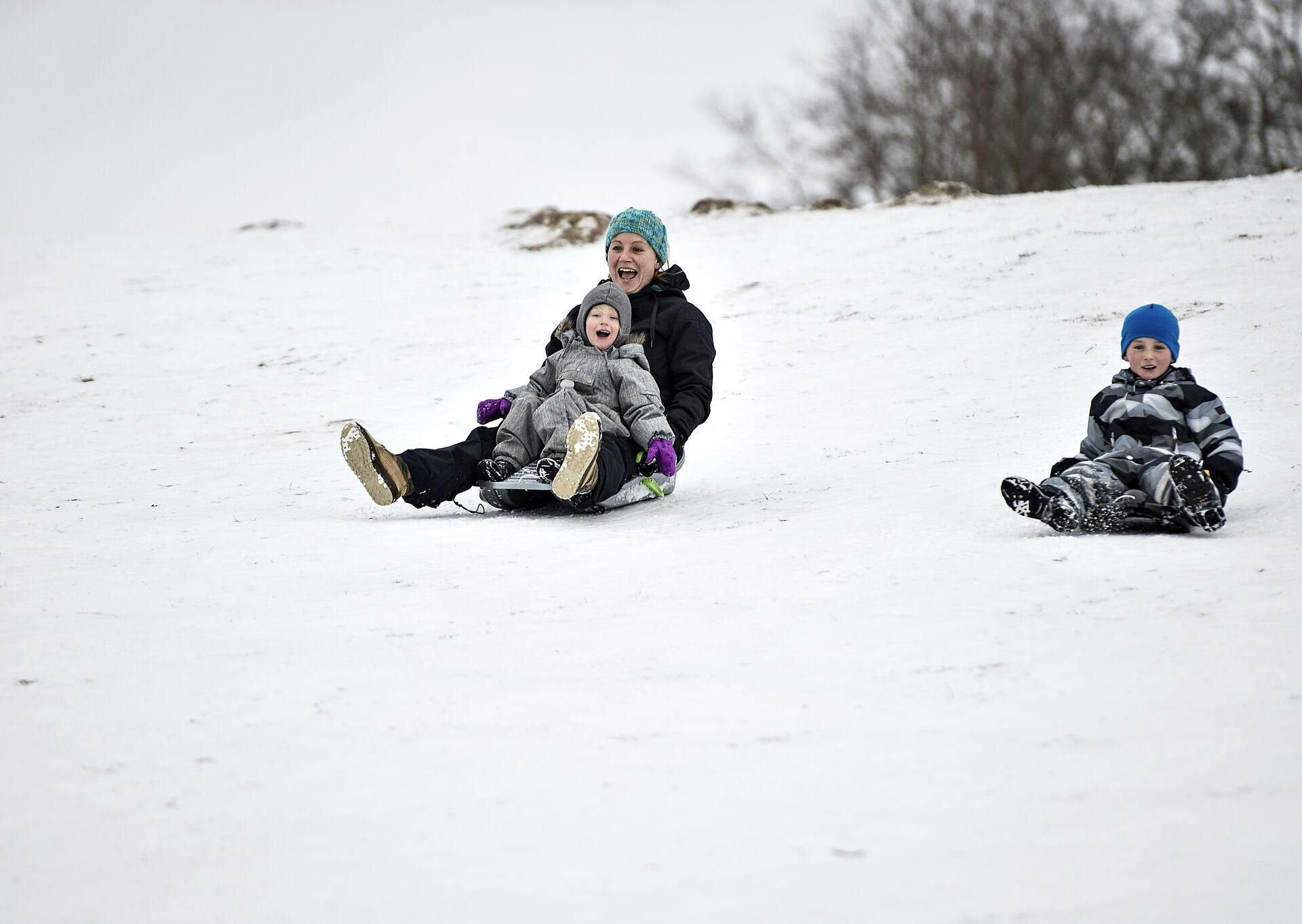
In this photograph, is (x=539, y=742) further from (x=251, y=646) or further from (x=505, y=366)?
(x=505, y=366)

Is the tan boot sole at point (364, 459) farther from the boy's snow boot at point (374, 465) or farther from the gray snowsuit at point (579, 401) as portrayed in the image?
the gray snowsuit at point (579, 401)

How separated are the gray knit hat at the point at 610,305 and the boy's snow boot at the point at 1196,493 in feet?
7.23

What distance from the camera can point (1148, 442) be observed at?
156 inches

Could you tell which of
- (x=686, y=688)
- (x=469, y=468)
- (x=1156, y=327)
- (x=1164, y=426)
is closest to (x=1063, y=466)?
(x=1164, y=426)

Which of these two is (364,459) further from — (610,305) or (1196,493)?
(1196,493)

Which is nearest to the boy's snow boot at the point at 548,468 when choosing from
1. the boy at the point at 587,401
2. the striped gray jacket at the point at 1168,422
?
the boy at the point at 587,401

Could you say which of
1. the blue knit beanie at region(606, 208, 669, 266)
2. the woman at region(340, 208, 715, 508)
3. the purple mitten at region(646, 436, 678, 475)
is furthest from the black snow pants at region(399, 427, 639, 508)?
the blue knit beanie at region(606, 208, 669, 266)

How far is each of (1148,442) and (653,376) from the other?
2.00m

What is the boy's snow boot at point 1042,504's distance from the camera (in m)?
3.72

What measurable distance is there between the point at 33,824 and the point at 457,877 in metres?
0.76

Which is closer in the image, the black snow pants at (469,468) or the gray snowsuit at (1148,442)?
the gray snowsuit at (1148,442)

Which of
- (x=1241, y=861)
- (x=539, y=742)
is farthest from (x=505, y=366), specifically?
(x=1241, y=861)

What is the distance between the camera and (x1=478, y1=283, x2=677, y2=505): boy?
4621 mm

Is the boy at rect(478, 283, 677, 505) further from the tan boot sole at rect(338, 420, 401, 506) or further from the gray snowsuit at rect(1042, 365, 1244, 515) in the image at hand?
the gray snowsuit at rect(1042, 365, 1244, 515)
